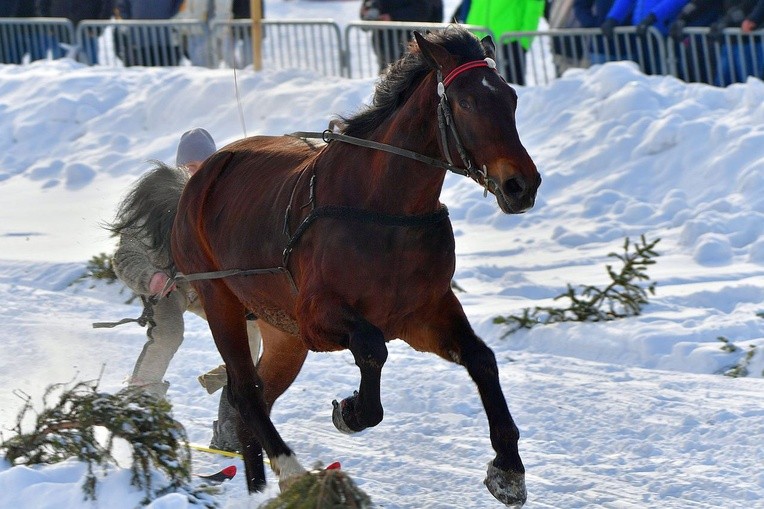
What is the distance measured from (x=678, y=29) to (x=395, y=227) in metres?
6.92

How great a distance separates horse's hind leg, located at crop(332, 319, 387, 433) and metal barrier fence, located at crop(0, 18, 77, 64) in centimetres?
1072

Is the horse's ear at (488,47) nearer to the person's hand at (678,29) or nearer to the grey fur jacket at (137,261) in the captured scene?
the grey fur jacket at (137,261)

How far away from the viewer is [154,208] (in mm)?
6332

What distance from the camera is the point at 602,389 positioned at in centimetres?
658

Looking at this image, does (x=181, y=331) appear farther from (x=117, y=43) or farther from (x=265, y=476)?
(x=117, y=43)

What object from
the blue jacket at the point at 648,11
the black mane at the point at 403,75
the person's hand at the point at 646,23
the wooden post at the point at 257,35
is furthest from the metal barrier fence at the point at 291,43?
the black mane at the point at 403,75

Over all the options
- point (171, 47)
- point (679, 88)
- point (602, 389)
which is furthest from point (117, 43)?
point (602, 389)

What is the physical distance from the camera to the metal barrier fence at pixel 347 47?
11.0m

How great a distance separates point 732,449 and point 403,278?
72.7 inches

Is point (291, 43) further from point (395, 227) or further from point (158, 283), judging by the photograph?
point (395, 227)

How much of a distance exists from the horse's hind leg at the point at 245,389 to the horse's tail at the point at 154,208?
0.57m

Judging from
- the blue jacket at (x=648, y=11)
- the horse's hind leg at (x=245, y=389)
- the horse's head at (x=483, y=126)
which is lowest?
the horse's hind leg at (x=245, y=389)

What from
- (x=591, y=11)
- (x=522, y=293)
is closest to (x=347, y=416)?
(x=522, y=293)

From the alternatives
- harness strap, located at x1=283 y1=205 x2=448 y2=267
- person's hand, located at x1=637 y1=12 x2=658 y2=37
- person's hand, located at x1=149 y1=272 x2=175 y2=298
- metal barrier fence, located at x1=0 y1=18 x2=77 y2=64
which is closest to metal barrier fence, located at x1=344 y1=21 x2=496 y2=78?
person's hand, located at x1=637 y1=12 x2=658 y2=37
